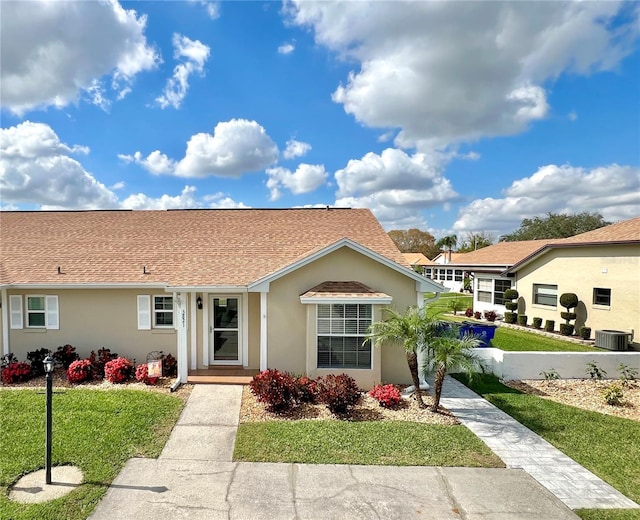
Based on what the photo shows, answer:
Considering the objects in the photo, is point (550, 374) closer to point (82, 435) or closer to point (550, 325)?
point (550, 325)

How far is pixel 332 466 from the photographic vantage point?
6.56 m

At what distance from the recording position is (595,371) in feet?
39.3

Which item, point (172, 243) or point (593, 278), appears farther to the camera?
point (593, 278)

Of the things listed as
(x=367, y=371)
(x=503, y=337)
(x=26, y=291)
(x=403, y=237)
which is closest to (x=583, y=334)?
(x=503, y=337)

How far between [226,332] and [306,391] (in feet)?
13.2

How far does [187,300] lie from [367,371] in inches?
241

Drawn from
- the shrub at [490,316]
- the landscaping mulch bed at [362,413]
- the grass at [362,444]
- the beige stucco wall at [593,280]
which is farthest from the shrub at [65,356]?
the shrub at [490,316]

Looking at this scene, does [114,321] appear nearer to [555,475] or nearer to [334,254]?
[334,254]

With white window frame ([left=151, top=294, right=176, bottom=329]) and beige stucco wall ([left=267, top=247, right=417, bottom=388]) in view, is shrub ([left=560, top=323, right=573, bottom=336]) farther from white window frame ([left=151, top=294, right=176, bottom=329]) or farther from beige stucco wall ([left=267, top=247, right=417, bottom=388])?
white window frame ([left=151, top=294, right=176, bottom=329])

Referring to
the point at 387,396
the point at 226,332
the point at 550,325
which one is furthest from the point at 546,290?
the point at 226,332

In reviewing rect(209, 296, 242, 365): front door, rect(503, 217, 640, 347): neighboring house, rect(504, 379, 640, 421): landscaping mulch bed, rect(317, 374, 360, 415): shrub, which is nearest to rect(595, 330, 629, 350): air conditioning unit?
rect(503, 217, 640, 347): neighboring house

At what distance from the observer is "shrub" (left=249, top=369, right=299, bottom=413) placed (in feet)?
28.7

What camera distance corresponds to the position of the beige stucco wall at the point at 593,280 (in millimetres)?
16594

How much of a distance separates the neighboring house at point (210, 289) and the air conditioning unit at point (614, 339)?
36.5 ft
